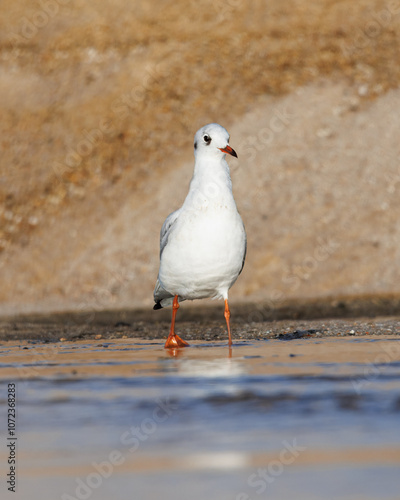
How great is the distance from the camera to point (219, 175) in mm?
15633

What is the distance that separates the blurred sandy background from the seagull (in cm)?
2388

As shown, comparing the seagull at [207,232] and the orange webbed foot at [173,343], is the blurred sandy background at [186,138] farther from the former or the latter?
the seagull at [207,232]

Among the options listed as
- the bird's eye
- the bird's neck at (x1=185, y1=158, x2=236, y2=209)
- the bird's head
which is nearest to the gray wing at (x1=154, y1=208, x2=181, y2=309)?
the bird's neck at (x1=185, y1=158, x2=236, y2=209)

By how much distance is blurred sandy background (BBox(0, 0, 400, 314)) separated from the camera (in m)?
44.2

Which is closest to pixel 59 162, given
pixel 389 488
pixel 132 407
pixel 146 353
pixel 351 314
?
pixel 351 314

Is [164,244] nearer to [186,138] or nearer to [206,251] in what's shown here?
[206,251]

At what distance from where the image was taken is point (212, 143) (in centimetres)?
1596

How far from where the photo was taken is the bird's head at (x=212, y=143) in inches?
627

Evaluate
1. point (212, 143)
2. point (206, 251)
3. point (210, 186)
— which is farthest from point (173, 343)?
point (212, 143)

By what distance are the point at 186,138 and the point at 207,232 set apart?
38930 millimetres

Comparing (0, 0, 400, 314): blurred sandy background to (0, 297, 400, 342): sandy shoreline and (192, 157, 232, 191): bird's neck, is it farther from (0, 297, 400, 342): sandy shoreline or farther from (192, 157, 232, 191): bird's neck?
(192, 157, 232, 191): bird's neck

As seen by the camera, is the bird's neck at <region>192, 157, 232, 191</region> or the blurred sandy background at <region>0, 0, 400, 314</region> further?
the blurred sandy background at <region>0, 0, 400, 314</region>

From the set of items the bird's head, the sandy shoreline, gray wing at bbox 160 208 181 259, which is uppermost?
the bird's head

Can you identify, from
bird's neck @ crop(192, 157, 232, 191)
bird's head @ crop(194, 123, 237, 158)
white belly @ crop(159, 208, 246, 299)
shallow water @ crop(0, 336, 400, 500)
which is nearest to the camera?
shallow water @ crop(0, 336, 400, 500)
